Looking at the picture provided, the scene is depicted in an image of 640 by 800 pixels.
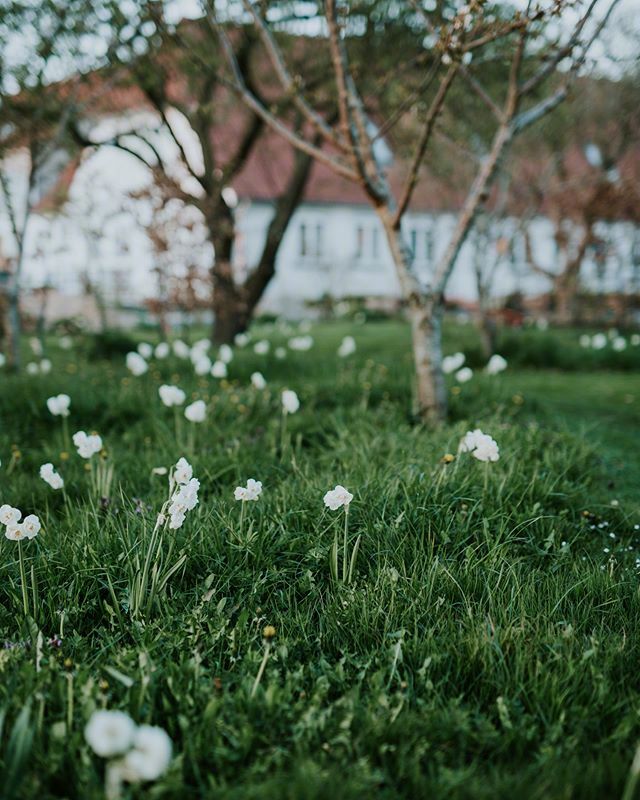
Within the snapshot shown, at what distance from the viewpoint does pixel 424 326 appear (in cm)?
500

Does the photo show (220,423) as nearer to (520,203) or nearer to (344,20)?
(344,20)

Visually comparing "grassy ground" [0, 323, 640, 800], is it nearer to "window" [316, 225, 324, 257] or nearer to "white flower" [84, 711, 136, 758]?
"white flower" [84, 711, 136, 758]

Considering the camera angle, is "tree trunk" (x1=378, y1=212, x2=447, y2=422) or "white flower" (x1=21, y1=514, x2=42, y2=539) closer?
"white flower" (x1=21, y1=514, x2=42, y2=539)

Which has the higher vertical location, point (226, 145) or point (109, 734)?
point (226, 145)

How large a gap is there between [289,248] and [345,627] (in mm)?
26617

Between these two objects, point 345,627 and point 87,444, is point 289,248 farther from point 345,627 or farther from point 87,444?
point 345,627

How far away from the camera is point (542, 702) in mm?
2000

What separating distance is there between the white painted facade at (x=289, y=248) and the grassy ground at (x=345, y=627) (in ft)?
22.4

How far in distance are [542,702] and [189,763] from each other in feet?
3.37

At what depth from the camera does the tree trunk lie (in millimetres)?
4961

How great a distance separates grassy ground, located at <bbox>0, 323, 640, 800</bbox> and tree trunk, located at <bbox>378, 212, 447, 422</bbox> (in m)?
0.74

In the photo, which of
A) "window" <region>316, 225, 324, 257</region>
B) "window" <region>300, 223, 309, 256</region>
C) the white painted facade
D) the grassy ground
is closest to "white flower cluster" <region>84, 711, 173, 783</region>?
the grassy ground

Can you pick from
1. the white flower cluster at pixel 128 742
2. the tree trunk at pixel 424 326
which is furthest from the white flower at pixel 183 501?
the tree trunk at pixel 424 326

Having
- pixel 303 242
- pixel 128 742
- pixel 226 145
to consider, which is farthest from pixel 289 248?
pixel 128 742
